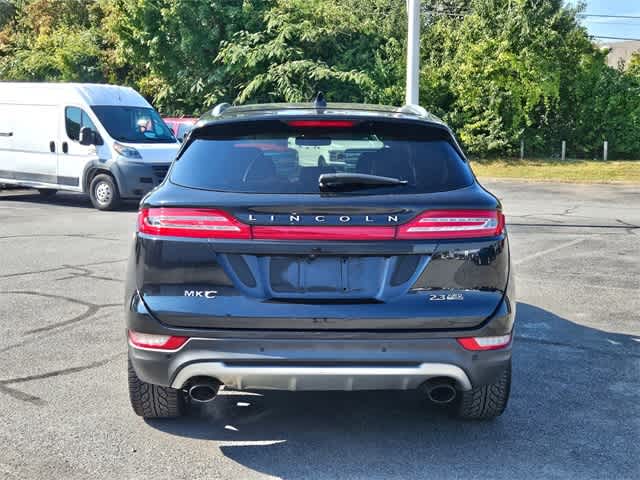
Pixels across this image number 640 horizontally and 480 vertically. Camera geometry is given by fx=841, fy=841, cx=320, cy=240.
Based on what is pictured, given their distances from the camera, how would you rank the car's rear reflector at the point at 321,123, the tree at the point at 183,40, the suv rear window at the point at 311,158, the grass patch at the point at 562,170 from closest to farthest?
the suv rear window at the point at 311,158, the car's rear reflector at the point at 321,123, the grass patch at the point at 562,170, the tree at the point at 183,40

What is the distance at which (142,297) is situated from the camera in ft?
13.1

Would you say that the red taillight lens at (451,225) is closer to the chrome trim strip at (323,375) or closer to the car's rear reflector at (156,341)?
the chrome trim strip at (323,375)

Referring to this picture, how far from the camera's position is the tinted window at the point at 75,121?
1580 centimetres

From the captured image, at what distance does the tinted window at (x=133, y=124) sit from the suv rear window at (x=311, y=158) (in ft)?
39.2

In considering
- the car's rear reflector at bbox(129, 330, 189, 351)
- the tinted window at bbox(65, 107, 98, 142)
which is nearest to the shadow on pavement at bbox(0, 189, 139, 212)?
the tinted window at bbox(65, 107, 98, 142)

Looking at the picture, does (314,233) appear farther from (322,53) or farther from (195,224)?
(322,53)

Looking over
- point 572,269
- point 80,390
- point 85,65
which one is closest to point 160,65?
point 85,65

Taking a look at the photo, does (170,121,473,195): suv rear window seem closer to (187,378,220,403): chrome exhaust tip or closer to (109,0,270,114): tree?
(187,378,220,403): chrome exhaust tip

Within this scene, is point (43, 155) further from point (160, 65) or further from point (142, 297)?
point (160, 65)

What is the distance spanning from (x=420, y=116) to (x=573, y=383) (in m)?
2.02

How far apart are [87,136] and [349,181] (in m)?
12.6

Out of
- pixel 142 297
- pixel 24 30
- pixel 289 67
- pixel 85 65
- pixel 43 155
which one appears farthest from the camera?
pixel 24 30

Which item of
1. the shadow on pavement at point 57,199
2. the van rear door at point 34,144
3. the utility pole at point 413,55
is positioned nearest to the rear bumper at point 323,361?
the utility pole at point 413,55

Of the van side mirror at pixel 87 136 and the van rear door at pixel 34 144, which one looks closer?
the van side mirror at pixel 87 136
